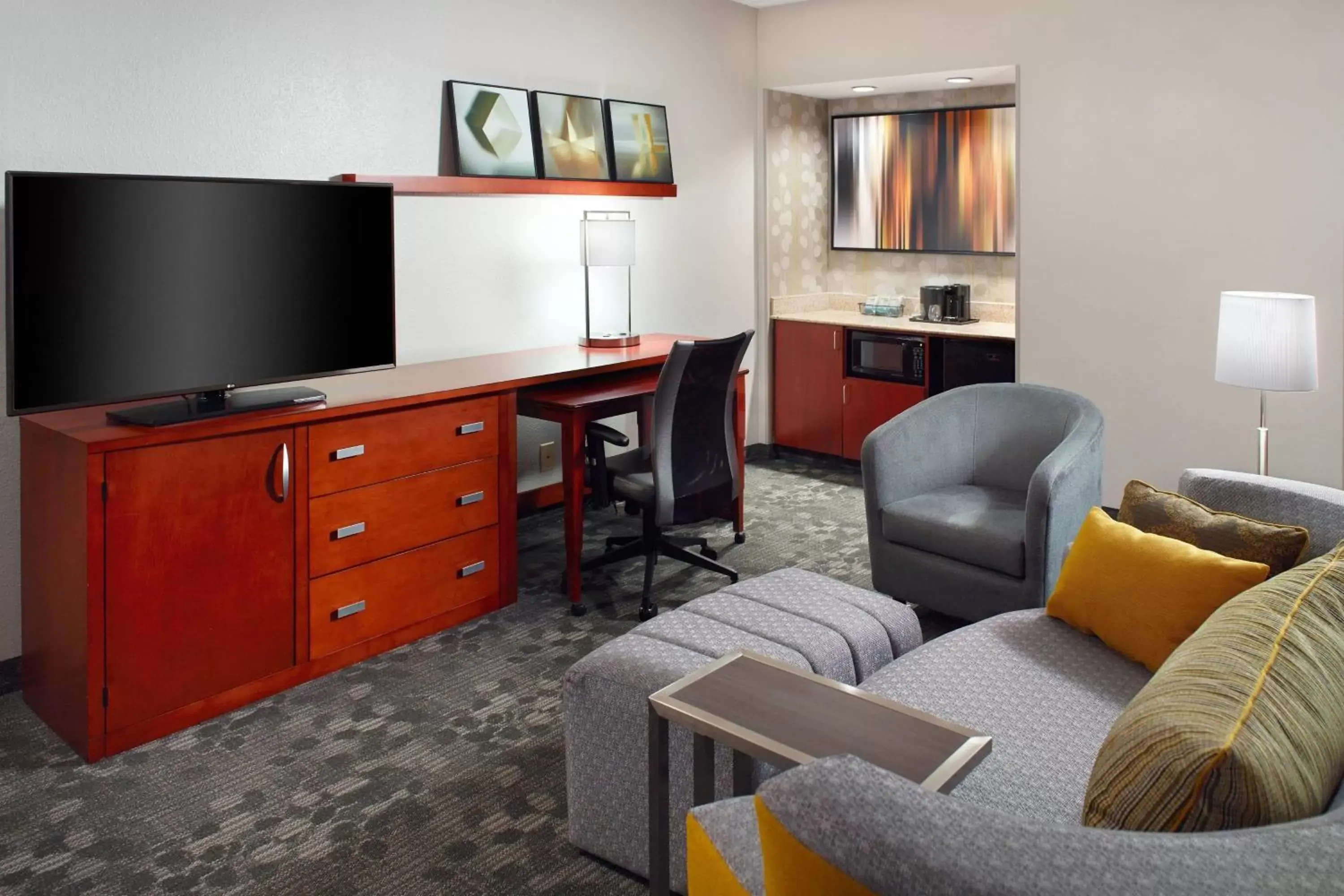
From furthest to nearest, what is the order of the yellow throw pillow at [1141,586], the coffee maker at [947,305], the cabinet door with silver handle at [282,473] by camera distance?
the coffee maker at [947,305], the cabinet door with silver handle at [282,473], the yellow throw pillow at [1141,586]

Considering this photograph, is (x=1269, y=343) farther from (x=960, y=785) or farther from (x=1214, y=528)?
(x=960, y=785)

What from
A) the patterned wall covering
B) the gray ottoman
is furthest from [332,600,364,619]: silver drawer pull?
the patterned wall covering

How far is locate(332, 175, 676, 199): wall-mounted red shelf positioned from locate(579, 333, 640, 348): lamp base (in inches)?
22.6

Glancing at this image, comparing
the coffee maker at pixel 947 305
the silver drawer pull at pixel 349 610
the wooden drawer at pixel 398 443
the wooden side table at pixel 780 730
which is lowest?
the silver drawer pull at pixel 349 610

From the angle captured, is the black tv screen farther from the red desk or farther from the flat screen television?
the flat screen television

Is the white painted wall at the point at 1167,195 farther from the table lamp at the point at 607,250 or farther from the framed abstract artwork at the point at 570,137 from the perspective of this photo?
the table lamp at the point at 607,250

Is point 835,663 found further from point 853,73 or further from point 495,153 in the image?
point 853,73

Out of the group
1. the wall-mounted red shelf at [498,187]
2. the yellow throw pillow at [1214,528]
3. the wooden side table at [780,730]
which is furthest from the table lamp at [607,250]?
the wooden side table at [780,730]

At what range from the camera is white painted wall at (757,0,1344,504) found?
3.89 m

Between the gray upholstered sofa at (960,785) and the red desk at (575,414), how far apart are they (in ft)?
3.47

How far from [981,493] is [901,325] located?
1908 millimetres

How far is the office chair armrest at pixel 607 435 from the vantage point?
360cm

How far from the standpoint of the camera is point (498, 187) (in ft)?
13.4

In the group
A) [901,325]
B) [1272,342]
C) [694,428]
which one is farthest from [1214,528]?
[901,325]
